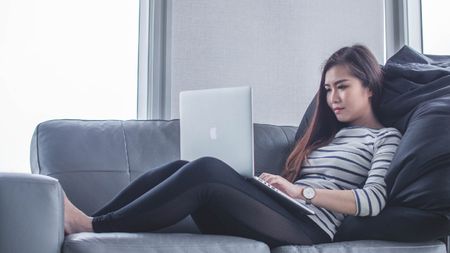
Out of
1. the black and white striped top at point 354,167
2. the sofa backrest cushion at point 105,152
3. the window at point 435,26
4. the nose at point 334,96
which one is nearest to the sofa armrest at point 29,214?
the sofa backrest cushion at point 105,152

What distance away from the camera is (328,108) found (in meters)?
2.45

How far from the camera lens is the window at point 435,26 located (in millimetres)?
3453

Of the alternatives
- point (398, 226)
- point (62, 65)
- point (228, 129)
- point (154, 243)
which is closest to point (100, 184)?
point (228, 129)

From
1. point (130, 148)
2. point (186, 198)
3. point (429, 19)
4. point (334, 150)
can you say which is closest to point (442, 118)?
point (334, 150)

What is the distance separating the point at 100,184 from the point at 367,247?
97cm

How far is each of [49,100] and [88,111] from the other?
0.59ft

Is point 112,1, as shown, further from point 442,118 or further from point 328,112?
point 442,118

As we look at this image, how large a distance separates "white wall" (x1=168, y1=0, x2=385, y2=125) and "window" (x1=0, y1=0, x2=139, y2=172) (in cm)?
23

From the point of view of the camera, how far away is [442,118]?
2.06m

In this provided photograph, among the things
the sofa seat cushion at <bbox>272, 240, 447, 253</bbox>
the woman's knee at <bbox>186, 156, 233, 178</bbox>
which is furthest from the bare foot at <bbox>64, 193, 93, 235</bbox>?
the sofa seat cushion at <bbox>272, 240, 447, 253</bbox>

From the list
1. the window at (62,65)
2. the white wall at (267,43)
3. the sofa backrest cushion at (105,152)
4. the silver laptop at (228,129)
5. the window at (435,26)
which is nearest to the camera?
the silver laptop at (228,129)

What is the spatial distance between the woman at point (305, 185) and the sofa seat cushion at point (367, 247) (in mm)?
45

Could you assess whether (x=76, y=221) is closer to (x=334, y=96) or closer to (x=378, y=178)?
(x=378, y=178)

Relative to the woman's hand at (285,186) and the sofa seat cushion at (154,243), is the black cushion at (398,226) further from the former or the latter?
the sofa seat cushion at (154,243)
